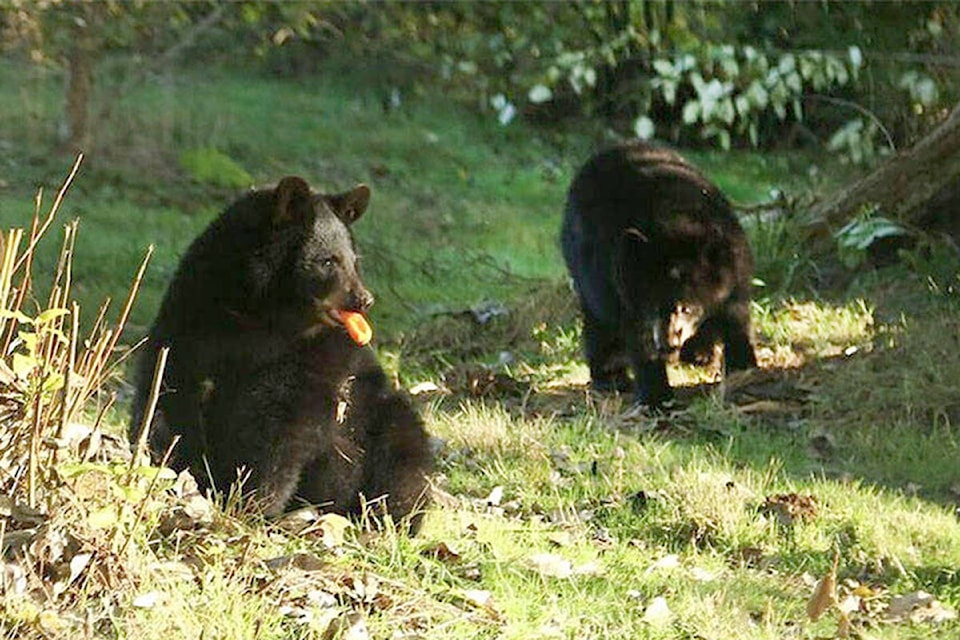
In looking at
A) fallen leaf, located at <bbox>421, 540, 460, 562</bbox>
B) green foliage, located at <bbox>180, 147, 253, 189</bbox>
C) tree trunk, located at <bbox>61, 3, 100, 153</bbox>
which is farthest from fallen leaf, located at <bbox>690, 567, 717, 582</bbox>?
green foliage, located at <bbox>180, 147, 253, 189</bbox>

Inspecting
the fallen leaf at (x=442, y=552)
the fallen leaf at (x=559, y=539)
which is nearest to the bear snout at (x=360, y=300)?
the fallen leaf at (x=442, y=552)

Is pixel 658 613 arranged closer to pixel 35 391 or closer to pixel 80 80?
pixel 35 391

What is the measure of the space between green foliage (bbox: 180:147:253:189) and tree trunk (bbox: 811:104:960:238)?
625 cm

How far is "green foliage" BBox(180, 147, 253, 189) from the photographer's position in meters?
14.9

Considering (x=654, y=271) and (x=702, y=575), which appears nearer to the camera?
(x=702, y=575)

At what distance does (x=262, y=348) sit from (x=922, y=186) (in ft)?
18.3

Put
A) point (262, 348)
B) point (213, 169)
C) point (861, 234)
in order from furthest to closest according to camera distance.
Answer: point (213, 169) → point (861, 234) → point (262, 348)

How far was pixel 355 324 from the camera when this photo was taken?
5621mm

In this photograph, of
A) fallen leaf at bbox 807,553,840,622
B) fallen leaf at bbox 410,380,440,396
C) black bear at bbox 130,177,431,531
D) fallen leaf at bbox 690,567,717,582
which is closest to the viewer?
fallen leaf at bbox 807,553,840,622

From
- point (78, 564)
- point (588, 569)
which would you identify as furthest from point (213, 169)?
point (78, 564)

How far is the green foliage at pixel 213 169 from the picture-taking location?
1486 centimetres

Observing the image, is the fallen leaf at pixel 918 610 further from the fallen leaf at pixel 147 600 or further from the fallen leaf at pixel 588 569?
the fallen leaf at pixel 147 600

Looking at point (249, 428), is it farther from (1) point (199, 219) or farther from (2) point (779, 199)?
(1) point (199, 219)

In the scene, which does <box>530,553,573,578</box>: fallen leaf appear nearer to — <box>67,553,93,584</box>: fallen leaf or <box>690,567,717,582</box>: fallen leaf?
<box>690,567,717,582</box>: fallen leaf
